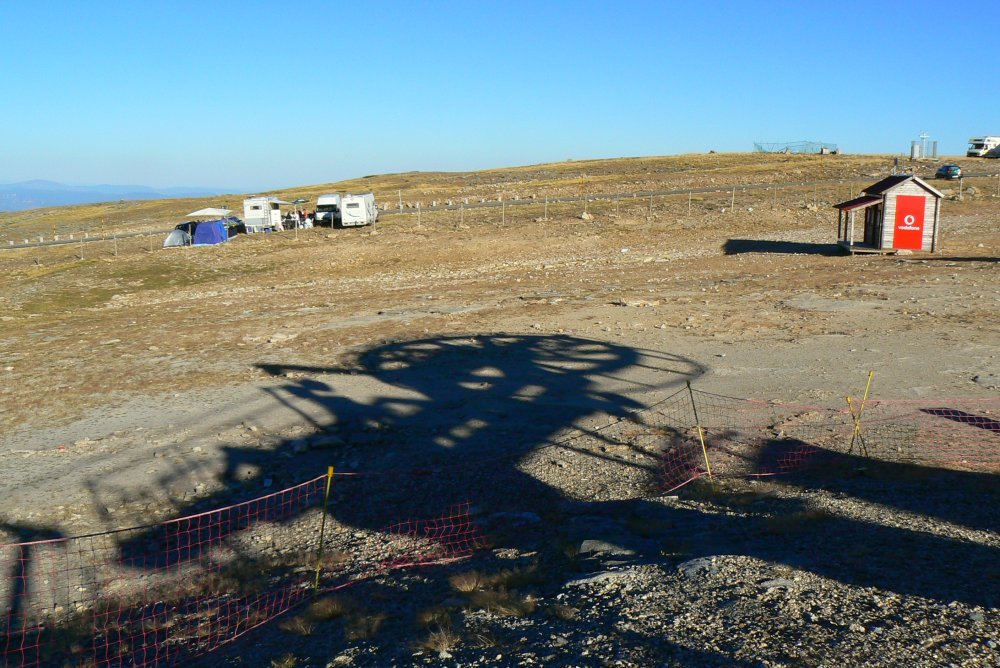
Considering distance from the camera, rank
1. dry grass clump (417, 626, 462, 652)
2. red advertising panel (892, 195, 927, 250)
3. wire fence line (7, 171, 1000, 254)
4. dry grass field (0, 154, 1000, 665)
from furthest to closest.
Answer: wire fence line (7, 171, 1000, 254), red advertising panel (892, 195, 927, 250), dry grass field (0, 154, 1000, 665), dry grass clump (417, 626, 462, 652)

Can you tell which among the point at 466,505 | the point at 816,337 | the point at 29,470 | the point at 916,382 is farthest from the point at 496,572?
the point at 816,337

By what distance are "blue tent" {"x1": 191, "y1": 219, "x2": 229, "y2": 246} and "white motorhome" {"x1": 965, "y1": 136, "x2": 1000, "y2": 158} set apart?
79.6m

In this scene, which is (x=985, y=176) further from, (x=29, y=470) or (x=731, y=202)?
(x=29, y=470)

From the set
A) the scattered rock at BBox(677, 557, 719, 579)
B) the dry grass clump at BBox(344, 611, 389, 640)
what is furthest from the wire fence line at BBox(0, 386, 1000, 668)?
the scattered rock at BBox(677, 557, 719, 579)

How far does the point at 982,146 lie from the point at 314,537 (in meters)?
96.2

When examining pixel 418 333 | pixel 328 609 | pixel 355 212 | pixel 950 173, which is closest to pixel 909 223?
pixel 418 333

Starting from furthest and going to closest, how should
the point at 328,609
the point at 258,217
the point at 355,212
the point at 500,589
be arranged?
the point at 258,217, the point at 355,212, the point at 328,609, the point at 500,589

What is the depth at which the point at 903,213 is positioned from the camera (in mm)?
30703

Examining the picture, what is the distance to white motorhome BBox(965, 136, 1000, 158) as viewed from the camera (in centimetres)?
8544

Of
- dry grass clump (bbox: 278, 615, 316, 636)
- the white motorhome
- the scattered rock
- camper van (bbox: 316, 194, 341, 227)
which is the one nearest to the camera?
the scattered rock

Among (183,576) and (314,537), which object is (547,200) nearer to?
(314,537)

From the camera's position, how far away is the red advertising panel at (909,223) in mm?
30453

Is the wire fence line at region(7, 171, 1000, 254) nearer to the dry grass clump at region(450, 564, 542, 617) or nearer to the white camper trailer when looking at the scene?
the white camper trailer

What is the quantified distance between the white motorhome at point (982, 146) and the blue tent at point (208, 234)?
79.6 m
